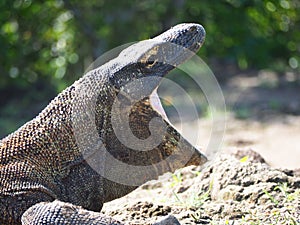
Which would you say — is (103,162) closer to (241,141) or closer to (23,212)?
(23,212)

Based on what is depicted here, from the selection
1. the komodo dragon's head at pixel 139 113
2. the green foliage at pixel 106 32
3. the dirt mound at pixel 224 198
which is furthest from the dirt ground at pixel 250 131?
the green foliage at pixel 106 32

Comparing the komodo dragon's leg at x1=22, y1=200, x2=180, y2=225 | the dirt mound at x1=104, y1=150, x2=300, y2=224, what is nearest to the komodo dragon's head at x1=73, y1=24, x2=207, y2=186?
the dirt mound at x1=104, y1=150, x2=300, y2=224

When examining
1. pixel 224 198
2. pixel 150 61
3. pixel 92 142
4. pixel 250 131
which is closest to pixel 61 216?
pixel 92 142

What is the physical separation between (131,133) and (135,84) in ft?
1.12

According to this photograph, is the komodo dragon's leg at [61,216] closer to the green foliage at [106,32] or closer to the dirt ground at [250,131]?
the dirt ground at [250,131]

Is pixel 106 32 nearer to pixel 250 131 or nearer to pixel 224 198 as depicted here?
pixel 250 131

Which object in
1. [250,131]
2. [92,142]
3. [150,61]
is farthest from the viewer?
[250,131]

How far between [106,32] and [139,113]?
910 centimetres

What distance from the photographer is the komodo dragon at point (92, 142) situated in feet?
13.5

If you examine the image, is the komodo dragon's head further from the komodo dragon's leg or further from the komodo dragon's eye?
the komodo dragon's leg

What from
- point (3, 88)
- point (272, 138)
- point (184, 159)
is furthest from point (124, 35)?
point (184, 159)

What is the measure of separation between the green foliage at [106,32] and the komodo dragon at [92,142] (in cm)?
822

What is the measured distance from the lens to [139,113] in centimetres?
465

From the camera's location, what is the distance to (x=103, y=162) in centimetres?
444
